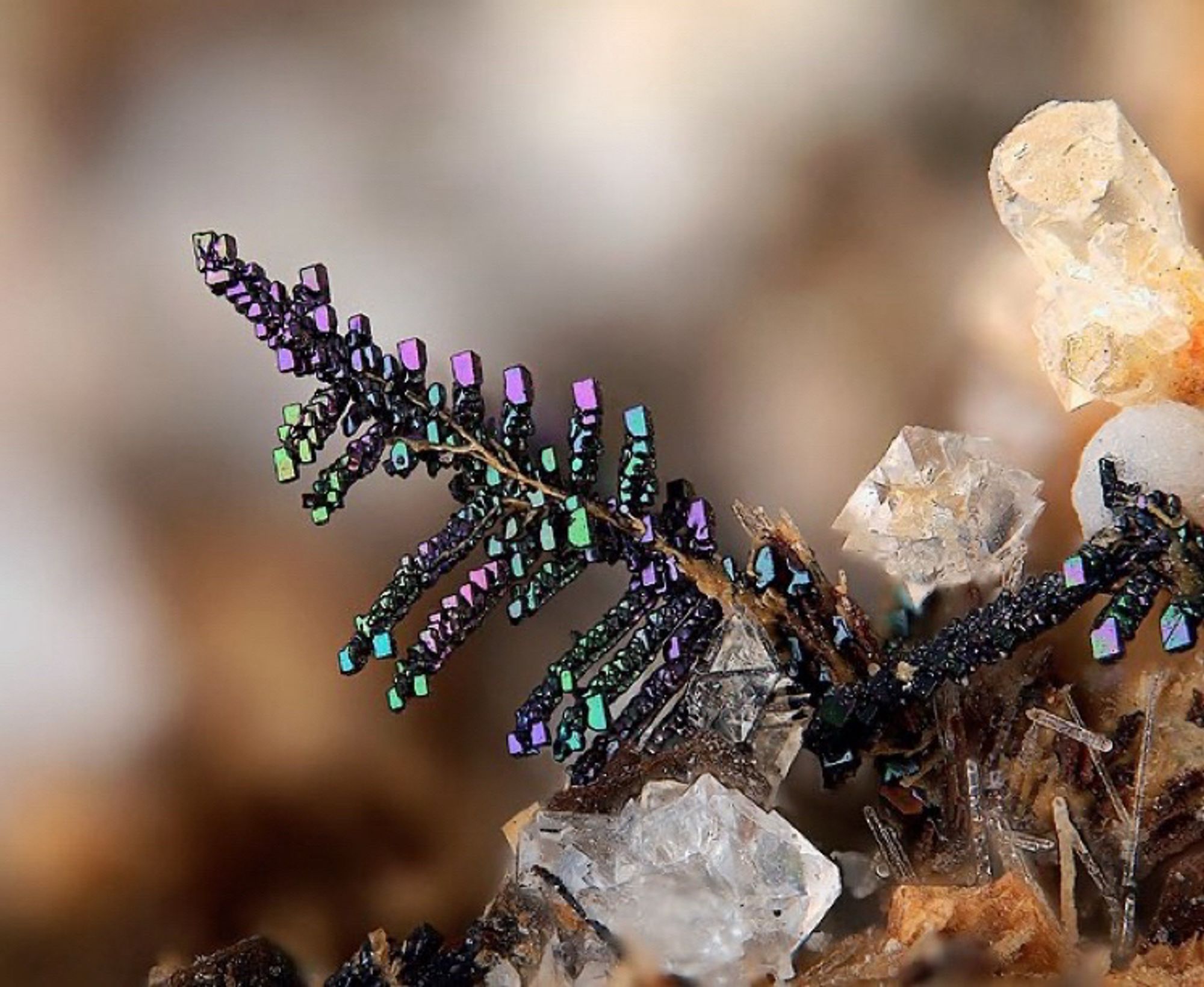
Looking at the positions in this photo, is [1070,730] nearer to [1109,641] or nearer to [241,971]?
[1109,641]

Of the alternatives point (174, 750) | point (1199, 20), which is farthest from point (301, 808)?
point (1199, 20)

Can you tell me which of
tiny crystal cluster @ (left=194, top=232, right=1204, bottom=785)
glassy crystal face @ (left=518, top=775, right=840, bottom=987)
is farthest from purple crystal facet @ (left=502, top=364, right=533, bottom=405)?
glassy crystal face @ (left=518, top=775, right=840, bottom=987)

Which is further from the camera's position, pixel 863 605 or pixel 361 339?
pixel 863 605

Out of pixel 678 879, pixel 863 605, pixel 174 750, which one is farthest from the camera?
pixel 174 750

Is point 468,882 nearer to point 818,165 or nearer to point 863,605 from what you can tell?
point 863,605

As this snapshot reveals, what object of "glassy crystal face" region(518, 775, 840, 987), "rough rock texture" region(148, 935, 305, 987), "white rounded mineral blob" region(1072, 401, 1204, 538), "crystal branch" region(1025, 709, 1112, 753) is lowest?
"rough rock texture" region(148, 935, 305, 987)

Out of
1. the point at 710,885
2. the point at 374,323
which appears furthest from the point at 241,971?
the point at 374,323

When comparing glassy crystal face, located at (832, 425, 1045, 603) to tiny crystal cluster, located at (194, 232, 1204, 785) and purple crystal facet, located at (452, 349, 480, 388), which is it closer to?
tiny crystal cluster, located at (194, 232, 1204, 785)

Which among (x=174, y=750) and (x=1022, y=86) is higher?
(x=1022, y=86)
